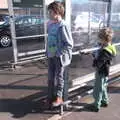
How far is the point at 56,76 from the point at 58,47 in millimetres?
515

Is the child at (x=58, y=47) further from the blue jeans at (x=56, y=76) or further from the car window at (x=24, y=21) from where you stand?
the car window at (x=24, y=21)

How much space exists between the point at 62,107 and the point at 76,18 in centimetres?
169

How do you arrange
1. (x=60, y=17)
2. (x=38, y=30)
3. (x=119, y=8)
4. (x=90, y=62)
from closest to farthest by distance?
1. (x=60, y=17)
2. (x=90, y=62)
3. (x=119, y=8)
4. (x=38, y=30)

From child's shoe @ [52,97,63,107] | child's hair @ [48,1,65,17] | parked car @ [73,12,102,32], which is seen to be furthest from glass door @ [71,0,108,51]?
child's shoe @ [52,97,63,107]

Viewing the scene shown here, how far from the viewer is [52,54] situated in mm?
4133

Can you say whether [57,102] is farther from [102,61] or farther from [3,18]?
[3,18]

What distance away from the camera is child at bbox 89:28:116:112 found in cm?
409

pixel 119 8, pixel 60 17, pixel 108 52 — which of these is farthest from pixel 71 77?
pixel 119 8

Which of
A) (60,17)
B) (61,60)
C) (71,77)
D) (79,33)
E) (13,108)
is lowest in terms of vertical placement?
(13,108)

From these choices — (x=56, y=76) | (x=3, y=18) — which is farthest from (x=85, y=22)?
(x=3, y=18)

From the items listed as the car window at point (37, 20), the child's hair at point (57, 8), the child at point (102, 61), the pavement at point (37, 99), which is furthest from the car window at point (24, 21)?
the child at point (102, 61)

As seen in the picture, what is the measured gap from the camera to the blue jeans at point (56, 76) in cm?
416

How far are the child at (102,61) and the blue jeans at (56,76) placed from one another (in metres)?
0.60

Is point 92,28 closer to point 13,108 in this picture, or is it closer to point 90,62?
point 90,62
